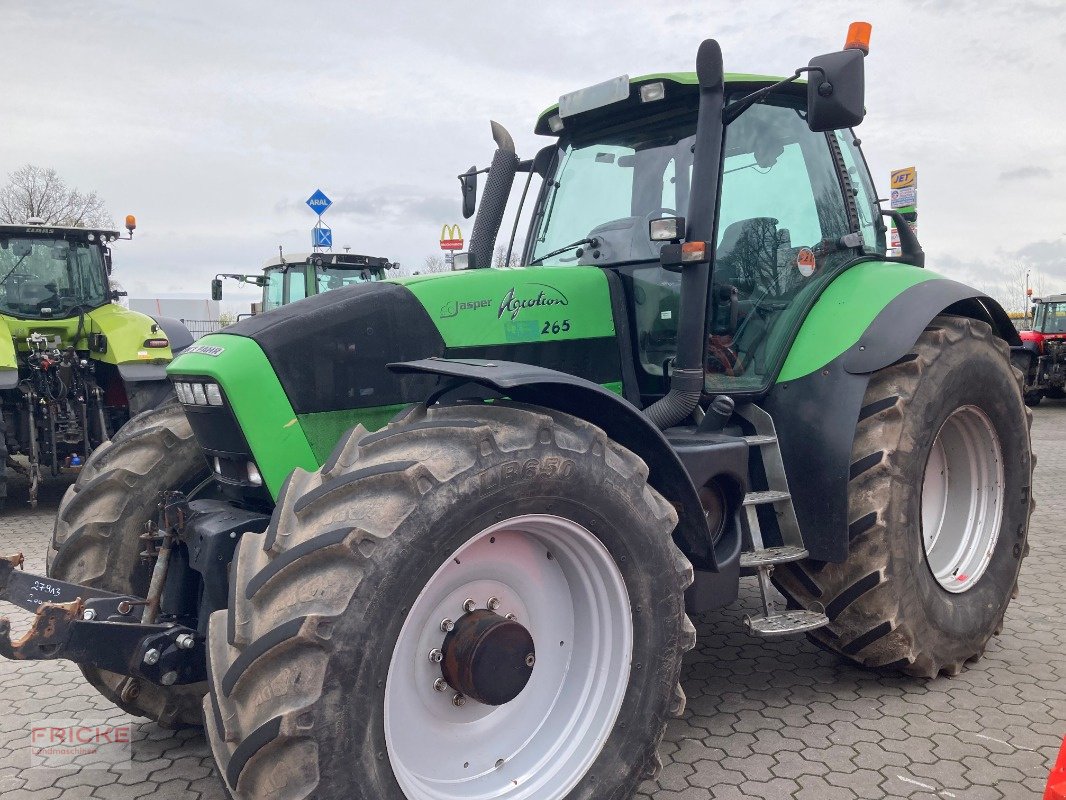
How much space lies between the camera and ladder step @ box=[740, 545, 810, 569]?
11.2 ft

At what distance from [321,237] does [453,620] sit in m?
11.3

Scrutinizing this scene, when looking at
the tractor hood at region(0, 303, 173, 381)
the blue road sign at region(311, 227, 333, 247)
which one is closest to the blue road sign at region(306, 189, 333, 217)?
the blue road sign at region(311, 227, 333, 247)

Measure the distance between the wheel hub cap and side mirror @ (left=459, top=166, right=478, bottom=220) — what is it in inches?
99.4

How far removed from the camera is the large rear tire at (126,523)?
3295 millimetres

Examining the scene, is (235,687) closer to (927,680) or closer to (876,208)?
(927,680)

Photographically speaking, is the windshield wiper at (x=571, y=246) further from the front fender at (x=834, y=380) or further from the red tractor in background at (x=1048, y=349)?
the red tractor in background at (x=1048, y=349)

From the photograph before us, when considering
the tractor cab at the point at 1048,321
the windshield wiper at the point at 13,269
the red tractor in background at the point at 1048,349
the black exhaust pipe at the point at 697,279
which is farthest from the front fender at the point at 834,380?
the tractor cab at the point at 1048,321

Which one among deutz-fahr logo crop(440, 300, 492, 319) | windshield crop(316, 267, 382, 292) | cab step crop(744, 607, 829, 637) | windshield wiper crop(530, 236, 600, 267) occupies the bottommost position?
cab step crop(744, 607, 829, 637)

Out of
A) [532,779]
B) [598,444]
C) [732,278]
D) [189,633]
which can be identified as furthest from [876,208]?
[189,633]

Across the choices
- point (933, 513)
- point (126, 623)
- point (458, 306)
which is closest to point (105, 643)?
point (126, 623)

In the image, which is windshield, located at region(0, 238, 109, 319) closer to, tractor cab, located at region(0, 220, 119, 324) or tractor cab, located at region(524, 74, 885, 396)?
tractor cab, located at region(0, 220, 119, 324)

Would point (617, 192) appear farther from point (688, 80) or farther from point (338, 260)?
point (338, 260)

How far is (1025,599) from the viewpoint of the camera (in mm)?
5137

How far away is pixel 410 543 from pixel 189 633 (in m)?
0.87
